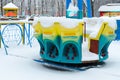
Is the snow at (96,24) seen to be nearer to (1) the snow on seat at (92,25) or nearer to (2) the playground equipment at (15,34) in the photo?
(1) the snow on seat at (92,25)

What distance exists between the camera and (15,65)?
6.53 metres

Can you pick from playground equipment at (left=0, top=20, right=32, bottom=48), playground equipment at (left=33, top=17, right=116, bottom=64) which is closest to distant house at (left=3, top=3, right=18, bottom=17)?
playground equipment at (left=0, top=20, right=32, bottom=48)

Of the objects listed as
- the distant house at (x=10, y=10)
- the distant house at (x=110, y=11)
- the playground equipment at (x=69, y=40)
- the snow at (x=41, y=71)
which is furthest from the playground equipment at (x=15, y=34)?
the distant house at (x=10, y=10)

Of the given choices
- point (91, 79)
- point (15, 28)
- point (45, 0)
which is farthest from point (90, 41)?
point (45, 0)

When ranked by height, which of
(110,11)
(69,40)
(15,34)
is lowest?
(15,34)

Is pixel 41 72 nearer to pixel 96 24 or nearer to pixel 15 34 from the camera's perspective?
pixel 96 24

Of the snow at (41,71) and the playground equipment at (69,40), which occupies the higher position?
the playground equipment at (69,40)

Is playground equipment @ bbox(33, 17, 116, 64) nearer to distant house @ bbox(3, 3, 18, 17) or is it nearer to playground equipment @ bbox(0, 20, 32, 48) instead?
playground equipment @ bbox(0, 20, 32, 48)

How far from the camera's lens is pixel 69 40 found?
5.96 m

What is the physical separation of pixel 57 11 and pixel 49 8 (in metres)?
1.80

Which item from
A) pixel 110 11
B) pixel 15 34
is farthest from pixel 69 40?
pixel 110 11

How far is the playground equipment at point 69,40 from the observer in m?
5.92

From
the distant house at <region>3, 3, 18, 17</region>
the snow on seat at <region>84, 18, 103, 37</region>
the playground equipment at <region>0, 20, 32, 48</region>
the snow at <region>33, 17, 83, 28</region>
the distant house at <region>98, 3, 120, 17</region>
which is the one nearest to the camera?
the snow at <region>33, 17, 83, 28</region>

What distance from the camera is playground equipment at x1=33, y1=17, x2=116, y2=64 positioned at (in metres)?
5.92
